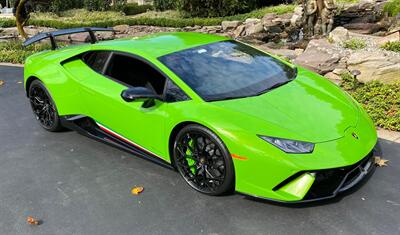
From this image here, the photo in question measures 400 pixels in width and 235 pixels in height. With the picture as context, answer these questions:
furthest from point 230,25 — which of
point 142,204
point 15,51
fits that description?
point 142,204

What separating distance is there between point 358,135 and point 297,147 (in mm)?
677

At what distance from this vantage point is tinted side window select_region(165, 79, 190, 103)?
13.1 feet

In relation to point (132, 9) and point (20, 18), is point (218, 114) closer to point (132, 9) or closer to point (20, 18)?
point (20, 18)

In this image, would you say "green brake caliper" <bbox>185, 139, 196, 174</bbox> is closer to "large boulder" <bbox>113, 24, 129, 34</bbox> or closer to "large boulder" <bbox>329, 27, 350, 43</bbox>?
"large boulder" <bbox>329, 27, 350, 43</bbox>

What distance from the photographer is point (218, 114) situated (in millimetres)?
3693

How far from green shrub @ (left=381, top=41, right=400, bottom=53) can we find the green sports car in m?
3.29

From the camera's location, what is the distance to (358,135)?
3.72 metres

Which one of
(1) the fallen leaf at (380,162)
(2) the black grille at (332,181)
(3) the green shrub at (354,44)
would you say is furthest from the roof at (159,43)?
(3) the green shrub at (354,44)

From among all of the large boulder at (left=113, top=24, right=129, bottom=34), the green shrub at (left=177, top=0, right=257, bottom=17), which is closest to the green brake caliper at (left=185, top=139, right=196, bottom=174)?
the large boulder at (left=113, top=24, right=129, bottom=34)

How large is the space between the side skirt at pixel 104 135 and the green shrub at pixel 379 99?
2810mm

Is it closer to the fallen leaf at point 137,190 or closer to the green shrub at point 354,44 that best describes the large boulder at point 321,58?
the green shrub at point 354,44

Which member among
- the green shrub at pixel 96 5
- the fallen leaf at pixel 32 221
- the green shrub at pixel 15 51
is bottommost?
the fallen leaf at pixel 32 221

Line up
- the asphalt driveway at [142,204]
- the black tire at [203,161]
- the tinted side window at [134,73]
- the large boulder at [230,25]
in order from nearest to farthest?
the asphalt driveway at [142,204] → the black tire at [203,161] → the tinted side window at [134,73] → the large boulder at [230,25]

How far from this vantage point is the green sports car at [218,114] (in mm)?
3412
